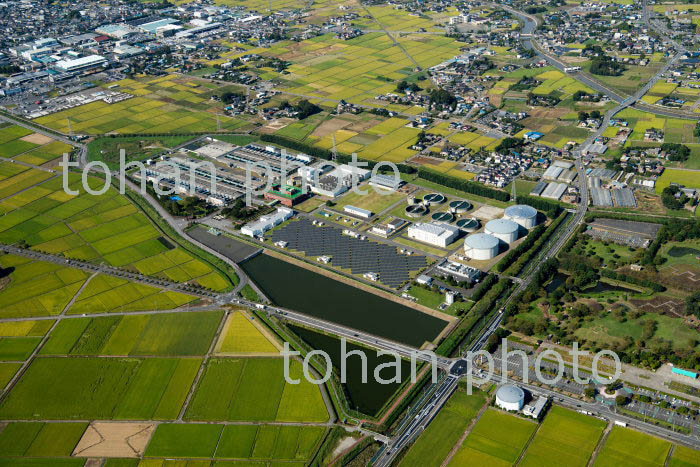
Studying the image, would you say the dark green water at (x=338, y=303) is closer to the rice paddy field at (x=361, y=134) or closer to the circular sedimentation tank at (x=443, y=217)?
the circular sedimentation tank at (x=443, y=217)

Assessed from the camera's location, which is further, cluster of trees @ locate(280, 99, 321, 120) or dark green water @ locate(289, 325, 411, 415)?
cluster of trees @ locate(280, 99, 321, 120)

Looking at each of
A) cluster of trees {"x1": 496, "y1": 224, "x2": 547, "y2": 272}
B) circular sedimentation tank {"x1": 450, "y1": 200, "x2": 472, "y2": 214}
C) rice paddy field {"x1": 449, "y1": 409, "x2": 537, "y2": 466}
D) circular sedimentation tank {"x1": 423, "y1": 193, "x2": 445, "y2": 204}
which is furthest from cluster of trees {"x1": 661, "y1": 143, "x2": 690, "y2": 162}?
rice paddy field {"x1": 449, "y1": 409, "x2": 537, "y2": 466}

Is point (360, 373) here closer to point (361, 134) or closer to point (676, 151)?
point (361, 134)

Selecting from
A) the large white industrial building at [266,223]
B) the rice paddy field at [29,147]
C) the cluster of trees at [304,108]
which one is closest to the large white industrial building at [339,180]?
the large white industrial building at [266,223]

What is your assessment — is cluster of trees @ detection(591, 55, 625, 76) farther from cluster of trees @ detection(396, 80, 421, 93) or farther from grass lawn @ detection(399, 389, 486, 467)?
grass lawn @ detection(399, 389, 486, 467)

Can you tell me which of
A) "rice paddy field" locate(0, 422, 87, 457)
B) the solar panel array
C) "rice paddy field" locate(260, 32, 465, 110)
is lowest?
"rice paddy field" locate(260, 32, 465, 110)

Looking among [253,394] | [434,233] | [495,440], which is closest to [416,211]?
[434,233]

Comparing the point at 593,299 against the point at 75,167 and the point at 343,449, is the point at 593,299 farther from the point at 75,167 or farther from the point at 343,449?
the point at 75,167
